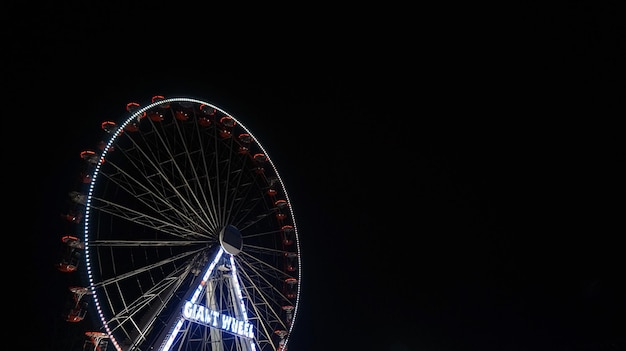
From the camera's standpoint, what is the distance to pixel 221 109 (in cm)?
1847

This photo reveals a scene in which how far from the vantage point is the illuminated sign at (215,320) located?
48.3ft

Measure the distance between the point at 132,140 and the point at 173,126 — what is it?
190 centimetres

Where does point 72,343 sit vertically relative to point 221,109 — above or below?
below

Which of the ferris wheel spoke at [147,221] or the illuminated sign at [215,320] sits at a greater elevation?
the ferris wheel spoke at [147,221]

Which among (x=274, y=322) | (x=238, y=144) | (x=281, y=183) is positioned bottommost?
(x=274, y=322)

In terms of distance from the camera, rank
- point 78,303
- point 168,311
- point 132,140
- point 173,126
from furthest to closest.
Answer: point 173,126
point 132,140
point 168,311
point 78,303

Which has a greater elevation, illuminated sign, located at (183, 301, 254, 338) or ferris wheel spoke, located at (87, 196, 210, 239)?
ferris wheel spoke, located at (87, 196, 210, 239)

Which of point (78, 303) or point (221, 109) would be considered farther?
point (221, 109)

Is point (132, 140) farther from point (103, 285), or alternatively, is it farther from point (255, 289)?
point (255, 289)

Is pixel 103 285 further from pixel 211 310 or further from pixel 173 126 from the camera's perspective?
pixel 173 126

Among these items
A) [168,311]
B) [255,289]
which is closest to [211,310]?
[168,311]

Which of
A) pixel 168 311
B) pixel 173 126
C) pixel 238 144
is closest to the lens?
pixel 168 311

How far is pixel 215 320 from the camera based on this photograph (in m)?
15.5

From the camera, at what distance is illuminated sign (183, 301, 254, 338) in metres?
14.7
